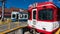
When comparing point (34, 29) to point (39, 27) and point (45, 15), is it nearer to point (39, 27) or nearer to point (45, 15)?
point (39, 27)

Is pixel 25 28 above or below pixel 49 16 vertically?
below

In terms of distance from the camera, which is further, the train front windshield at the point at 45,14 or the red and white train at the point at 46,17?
the train front windshield at the point at 45,14

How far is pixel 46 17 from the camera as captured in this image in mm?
11977

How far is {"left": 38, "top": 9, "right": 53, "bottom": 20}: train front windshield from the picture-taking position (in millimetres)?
11734

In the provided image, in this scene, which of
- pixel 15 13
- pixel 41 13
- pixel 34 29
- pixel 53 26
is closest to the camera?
pixel 53 26

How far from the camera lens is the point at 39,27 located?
12570mm

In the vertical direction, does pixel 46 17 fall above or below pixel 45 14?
below

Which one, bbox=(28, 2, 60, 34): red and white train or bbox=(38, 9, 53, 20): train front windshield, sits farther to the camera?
bbox=(38, 9, 53, 20): train front windshield

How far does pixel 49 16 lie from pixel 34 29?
2.25 meters

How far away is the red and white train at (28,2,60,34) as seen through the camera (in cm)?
1162

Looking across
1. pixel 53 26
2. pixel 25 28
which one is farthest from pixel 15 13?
pixel 53 26

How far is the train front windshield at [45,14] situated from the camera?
1173 cm

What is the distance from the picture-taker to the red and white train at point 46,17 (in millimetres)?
11617

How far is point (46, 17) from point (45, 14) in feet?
0.76
